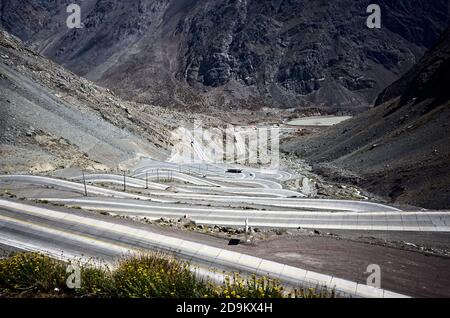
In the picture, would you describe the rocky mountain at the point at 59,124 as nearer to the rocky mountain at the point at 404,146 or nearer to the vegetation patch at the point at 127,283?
the rocky mountain at the point at 404,146

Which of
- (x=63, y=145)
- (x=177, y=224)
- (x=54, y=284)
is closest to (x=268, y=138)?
(x=63, y=145)

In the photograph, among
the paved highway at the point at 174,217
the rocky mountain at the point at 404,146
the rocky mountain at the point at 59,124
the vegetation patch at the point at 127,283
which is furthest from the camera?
the rocky mountain at the point at 59,124

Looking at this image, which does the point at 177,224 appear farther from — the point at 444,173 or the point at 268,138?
the point at 268,138

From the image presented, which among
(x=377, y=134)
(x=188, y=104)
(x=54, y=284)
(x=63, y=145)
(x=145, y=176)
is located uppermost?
(x=188, y=104)

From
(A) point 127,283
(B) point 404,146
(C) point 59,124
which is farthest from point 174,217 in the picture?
(B) point 404,146

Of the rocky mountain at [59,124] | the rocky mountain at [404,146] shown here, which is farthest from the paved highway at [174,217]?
the rocky mountain at [404,146]

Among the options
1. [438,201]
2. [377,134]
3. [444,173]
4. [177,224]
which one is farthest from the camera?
[377,134]
